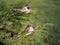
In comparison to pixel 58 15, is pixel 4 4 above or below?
above

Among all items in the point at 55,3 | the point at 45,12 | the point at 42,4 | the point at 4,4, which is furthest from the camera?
the point at 55,3

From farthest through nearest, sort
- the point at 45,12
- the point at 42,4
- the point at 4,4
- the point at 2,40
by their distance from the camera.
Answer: the point at 42,4 → the point at 45,12 → the point at 4,4 → the point at 2,40

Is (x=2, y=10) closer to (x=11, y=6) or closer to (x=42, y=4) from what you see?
(x=11, y=6)

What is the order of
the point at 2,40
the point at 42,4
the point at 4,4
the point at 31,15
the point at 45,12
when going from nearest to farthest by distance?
1. the point at 2,40
2. the point at 4,4
3. the point at 31,15
4. the point at 45,12
5. the point at 42,4

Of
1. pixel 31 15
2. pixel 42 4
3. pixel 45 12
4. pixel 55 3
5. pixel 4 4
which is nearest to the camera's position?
pixel 4 4

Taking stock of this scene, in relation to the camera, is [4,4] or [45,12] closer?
[4,4]

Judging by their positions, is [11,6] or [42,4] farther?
[42,4]

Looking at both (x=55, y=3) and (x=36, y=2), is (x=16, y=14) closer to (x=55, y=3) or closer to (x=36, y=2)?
(x=36, y=2)

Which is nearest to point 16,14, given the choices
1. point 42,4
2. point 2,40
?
point 2,40

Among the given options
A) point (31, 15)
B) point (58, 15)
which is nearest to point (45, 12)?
point (58, 15)
